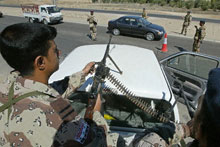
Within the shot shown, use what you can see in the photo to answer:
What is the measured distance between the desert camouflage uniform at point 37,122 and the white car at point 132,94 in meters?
0.94

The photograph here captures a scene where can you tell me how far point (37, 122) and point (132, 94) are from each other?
3.95ft

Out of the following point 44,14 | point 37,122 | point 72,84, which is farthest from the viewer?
point 44,14

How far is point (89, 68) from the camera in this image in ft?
6.86

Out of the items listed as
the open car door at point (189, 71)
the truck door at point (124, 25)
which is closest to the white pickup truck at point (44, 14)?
the truck door at point (124, 25)

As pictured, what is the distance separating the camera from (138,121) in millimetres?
2355

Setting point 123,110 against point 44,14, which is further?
point 44,14

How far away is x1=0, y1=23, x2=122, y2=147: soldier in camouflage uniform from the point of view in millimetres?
1060

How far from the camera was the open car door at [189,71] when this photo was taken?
3198mm

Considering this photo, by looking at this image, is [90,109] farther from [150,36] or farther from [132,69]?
[150,36]

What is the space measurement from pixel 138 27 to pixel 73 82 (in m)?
11.3

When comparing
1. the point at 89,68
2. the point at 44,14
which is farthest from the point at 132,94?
the point at 44,14

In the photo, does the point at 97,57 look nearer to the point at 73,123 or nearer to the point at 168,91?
the point at 168,91

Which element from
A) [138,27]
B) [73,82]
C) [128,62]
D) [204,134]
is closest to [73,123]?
[204,134]

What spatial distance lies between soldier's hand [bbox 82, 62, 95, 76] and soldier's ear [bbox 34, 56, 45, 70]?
78cm
